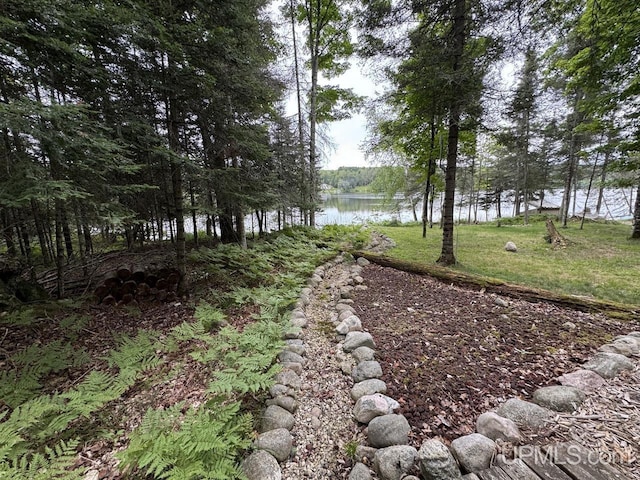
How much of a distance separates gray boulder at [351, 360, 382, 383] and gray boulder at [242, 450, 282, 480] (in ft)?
3.11

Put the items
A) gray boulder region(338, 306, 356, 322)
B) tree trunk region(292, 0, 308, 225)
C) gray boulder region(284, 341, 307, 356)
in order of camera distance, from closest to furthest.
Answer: gray boulder region(284, 341, 307, 356) < gray boulder region(338, 306, 356, 322) < tree trunk region(292, 0, 308, 225)

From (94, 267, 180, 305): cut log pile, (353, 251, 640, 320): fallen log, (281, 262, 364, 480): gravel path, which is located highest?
(94, 267, 180, 305): cut log pile

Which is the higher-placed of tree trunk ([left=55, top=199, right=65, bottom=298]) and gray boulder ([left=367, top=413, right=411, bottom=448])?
tree trunk ([left=55, top=199, right=65, bottom=298])

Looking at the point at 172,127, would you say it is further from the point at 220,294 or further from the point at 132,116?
the point at 220,294

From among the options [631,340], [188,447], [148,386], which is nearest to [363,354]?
[188,447]

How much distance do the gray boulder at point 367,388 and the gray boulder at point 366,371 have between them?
0.08 m

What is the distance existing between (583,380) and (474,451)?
1.22 m

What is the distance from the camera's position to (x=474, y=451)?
53.9 inches

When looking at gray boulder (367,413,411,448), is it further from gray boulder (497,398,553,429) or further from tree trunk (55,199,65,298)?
tree trunk (55,199,65,298)

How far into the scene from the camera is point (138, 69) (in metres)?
2.82

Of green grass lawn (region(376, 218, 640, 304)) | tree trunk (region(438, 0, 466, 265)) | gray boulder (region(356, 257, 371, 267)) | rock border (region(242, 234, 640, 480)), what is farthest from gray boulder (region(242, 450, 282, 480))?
tree trunk (region(438, 0, 466, 265))

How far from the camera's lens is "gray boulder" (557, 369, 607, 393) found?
1.77 m

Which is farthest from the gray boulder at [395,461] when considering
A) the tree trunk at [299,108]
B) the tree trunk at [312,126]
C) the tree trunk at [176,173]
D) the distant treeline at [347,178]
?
the distant treeline at [347,178]

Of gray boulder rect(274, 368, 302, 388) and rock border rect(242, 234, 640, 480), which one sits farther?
gray boulder rect(274, 368, 302, 388)
